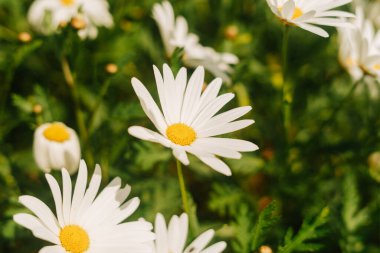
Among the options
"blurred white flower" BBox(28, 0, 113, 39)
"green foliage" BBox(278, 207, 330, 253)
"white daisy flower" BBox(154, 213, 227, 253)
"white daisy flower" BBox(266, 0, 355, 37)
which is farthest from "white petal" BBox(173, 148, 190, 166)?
"blurred white flower" BBox(28, 0, 113, 39)

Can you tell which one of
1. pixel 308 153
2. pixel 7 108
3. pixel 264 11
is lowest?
pixel 308 153

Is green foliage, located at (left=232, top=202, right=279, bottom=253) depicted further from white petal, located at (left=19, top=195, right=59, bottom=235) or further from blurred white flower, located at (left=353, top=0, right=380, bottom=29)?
blurred white flower, located at (left=353, top=0, right=380, bottom=29)

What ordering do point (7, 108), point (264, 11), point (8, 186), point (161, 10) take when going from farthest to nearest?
point (264, 11) < point (7, 108) < point (161, 10) < point (8, 186)

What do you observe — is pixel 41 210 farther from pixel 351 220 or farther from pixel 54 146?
pixel 351 220

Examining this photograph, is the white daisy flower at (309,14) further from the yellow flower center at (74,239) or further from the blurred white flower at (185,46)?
the yellow flower center at (74,239)

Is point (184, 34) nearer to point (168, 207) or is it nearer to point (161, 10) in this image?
point (161, 10)

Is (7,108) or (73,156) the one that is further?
(7,108)

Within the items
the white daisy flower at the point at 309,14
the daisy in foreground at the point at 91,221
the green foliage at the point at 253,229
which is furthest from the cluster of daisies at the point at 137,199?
the white daisy flower at the point at 309,14

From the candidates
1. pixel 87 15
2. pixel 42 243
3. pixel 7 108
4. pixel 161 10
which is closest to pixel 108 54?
pixel 87 15
